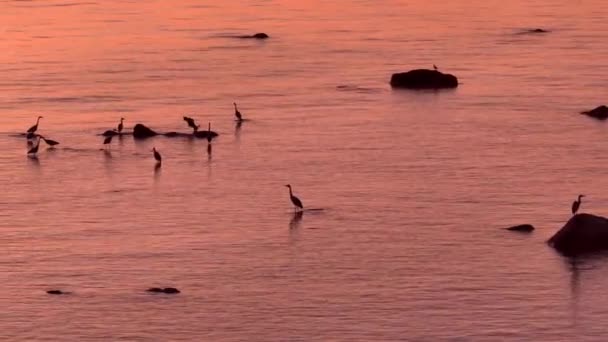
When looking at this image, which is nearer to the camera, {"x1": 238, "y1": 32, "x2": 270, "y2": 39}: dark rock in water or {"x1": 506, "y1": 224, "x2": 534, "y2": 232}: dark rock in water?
{"x1": 506, "y1": 224, "x2": 534, "y2": 232}: dark rock in water

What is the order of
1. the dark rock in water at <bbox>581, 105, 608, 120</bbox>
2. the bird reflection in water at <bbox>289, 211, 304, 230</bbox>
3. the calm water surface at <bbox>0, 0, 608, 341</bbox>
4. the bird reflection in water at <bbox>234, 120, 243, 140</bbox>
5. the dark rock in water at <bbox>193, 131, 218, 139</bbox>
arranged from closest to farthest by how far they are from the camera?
the calm water surface at <bbox>0, 0, 608, 341</bbox> < the bird reflection in water at <bbox>289, 211, 304, 230</bbox> < the dark rock in water at <bbox>193, 131, 218, 139</bbox> < the bird reflection in water at <bbox>234, 120, 243, 140</bbox> < the dark rock in water at <bbox>581, 105, 608, 120</bbox>

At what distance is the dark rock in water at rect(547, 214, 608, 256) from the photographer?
68.3 meters

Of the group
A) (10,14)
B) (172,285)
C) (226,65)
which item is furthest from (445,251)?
(10,14)

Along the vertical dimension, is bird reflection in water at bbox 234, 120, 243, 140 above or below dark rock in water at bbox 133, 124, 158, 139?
below

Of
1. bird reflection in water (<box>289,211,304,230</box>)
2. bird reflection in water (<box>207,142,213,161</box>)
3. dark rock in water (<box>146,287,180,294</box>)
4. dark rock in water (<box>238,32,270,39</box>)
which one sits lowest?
dark rock in water (<box>238,32,270,39</box>)

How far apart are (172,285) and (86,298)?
2.93m

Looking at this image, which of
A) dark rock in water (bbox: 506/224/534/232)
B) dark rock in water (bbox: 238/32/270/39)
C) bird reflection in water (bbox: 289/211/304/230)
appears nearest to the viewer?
dark rock in water (bbox: 506/224/534/232)

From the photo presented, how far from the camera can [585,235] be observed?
68.4 meters

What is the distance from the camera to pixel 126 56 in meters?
118

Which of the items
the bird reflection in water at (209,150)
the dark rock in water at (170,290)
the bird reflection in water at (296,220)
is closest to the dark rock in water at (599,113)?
the bird reflection in water at (209,150)

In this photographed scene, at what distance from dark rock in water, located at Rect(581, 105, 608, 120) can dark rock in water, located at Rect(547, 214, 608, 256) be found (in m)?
27.5

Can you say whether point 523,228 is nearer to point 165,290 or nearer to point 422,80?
point 165,290

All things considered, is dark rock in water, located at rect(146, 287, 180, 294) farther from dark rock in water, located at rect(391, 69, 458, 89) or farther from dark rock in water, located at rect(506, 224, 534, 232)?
dark rock in water, located at rect(391, 69, 458, 89)

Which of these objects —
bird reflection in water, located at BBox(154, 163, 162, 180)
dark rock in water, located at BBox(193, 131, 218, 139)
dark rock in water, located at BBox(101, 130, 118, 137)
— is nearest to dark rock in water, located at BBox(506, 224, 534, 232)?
bird reflection in water, located at BBox(154, 163, 162, 180)
